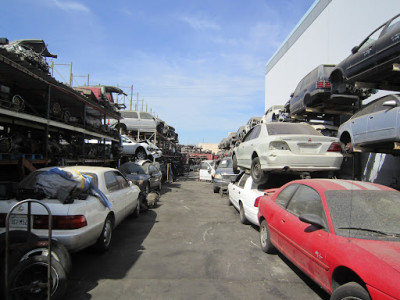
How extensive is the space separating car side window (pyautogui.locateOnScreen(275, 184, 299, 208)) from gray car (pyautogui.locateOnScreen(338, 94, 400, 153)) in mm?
2826

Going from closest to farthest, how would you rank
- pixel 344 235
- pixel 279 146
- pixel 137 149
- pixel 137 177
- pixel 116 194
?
pixel 344 235, pixel 116 194, pixel 279 146, pixel 137 177, pixel 137 149

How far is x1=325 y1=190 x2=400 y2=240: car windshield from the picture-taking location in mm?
2846

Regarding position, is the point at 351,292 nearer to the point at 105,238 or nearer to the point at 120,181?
the point at 105,238

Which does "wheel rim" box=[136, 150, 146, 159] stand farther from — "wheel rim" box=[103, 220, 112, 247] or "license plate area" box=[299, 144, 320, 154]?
"license plate area" box=[299, 144, 320, 154]

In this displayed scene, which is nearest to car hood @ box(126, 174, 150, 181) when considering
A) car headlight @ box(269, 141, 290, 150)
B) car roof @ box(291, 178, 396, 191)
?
car headlight @ box(269, 141, 290, 150)

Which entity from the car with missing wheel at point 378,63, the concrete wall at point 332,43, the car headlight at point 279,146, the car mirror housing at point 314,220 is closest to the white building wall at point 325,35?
the concrete wall at point 332,43

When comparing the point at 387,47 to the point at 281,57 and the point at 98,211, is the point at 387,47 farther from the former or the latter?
the point at 281,57

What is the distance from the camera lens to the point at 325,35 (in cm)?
1309

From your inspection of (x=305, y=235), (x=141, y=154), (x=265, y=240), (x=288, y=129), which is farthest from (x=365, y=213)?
(x=141, y=154)

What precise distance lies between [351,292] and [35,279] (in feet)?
10.4

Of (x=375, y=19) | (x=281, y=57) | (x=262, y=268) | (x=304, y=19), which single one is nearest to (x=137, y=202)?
(x=262, y=268)

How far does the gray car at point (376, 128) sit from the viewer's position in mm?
5543

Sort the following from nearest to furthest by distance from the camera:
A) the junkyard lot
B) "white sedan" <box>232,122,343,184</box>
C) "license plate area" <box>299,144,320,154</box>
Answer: the junkyard lot
"white sedan" <box>232,122,343,184</box>
"license plate area" <box>299,144,320,154</box>

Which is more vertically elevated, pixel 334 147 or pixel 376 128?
pixel 376 128
